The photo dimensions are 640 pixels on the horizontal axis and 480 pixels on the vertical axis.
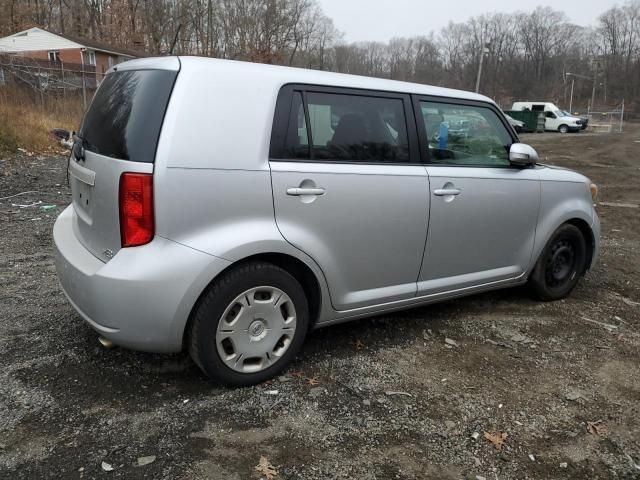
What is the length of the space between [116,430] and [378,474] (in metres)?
1.29

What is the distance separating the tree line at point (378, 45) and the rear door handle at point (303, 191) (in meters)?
32.4

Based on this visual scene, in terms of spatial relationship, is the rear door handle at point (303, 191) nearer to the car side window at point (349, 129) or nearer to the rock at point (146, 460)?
the car side window at point (349, 129)

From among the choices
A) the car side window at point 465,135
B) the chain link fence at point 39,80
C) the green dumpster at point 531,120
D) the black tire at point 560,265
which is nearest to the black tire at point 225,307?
the car side window at point 465,135

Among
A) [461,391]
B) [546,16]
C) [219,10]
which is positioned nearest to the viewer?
[461,391]

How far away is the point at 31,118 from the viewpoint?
46.4 feet

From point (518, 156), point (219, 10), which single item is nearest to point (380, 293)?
point (518, 156)

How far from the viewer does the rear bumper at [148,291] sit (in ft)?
8.63

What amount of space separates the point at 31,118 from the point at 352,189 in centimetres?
1376

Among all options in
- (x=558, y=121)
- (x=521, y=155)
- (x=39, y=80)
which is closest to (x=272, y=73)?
(x=521, y=155)

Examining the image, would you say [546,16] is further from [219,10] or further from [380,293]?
[380,293]

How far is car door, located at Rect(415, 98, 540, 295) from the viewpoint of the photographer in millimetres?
3646

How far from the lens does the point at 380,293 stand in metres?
3.49

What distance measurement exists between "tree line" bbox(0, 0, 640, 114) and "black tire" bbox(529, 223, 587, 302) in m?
31.2

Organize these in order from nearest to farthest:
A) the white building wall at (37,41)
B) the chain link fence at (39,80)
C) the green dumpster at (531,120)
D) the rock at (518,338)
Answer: the rock at (518,338) < the chain link fence at (39,80) < the green dumpster at (531,120) < the white building wall at (37,41)
